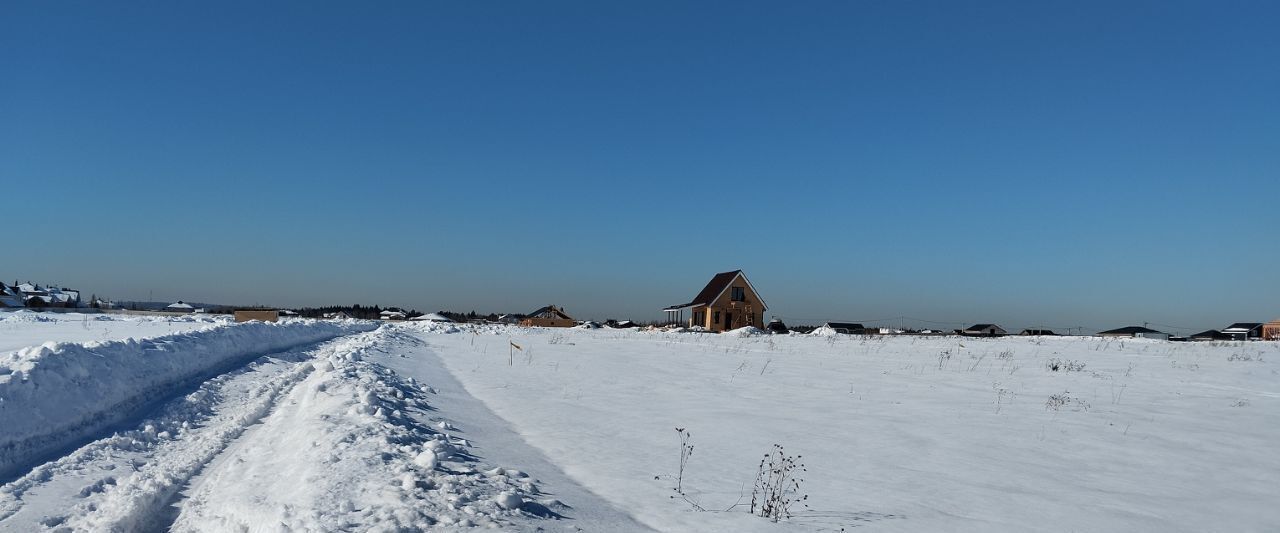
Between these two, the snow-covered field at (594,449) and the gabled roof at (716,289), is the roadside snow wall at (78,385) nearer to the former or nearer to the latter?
the snow-covered field at (594,449)

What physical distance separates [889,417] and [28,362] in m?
10.7

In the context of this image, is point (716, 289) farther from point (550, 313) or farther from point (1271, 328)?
→ point (1271, 328)

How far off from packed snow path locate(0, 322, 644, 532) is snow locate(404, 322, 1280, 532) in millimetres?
704

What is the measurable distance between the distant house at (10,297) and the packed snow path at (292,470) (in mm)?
83470

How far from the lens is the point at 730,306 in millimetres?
51719

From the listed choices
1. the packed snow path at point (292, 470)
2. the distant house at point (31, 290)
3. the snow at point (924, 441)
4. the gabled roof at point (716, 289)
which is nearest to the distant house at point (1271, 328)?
the gabled roof at point (716, 289)

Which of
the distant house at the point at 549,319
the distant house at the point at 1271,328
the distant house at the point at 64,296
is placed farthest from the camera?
the distant house at the point at 64,296

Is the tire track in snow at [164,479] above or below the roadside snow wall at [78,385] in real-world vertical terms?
below

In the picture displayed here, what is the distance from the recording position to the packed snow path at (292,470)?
4.35m

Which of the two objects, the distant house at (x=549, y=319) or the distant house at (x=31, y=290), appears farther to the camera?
the distant house at (x=31, y=290)

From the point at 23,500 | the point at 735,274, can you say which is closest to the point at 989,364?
the point at 23,500

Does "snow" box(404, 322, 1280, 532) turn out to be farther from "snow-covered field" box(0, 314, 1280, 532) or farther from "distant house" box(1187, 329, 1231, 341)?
"distant house" box(1187, 329, 1231, 341)

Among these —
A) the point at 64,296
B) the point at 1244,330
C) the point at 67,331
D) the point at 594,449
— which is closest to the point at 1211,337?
Answer: the point at 1244,330

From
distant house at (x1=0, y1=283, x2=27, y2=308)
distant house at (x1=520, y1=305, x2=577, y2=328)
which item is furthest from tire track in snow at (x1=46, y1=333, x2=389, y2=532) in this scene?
distant house at (x1=0, y1=283, x2=27, y2=308)
